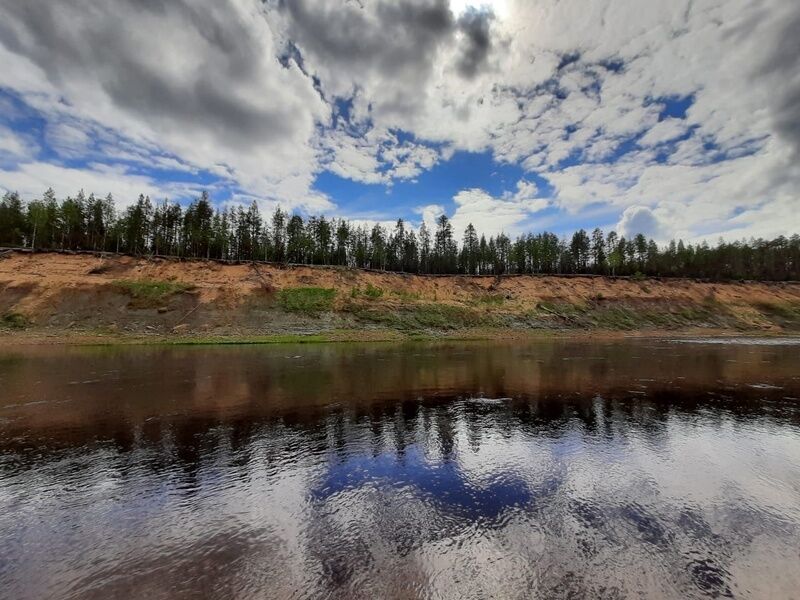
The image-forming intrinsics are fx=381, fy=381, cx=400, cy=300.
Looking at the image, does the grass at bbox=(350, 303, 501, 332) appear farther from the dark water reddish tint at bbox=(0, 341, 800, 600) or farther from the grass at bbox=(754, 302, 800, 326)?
the grass at bbox=(754, 302, 800, 326)

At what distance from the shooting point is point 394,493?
10781 millimetres

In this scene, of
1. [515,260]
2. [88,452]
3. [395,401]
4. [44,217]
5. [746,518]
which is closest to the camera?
[746,518]

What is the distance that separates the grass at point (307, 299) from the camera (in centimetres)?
7006

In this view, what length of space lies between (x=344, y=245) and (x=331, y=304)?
37.6 metres

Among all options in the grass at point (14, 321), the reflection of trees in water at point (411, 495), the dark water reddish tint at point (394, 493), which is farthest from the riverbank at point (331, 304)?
the reflection of trees in water at point (411, 495)

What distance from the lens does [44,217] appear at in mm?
75000

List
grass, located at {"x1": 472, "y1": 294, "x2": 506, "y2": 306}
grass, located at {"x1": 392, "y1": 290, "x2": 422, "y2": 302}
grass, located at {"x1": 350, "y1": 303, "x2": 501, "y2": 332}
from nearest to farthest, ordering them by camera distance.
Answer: grass, located at {"x1": 350, "y1": 303, "x2": 501, "y2": 332}, grass, located at {"x1": 392, "y1": 290, "x2": 422, "y2": 302}, grass, located at {"x1": 472, "y1": 294, "x2": 506, "y2": 306}

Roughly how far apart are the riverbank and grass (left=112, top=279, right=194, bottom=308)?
0.49 feet

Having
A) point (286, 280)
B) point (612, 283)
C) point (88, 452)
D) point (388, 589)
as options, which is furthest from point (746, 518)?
point (612, 283)

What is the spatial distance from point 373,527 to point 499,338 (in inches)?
2419

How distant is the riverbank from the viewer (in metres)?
56.7

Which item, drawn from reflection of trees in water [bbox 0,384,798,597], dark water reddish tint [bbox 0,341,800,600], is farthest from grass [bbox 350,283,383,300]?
reflection of trees in water [bbox 0,384,798,597]

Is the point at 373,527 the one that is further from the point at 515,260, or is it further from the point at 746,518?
the point at 515,260

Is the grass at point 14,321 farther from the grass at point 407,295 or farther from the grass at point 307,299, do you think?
the grass at point 407,295
